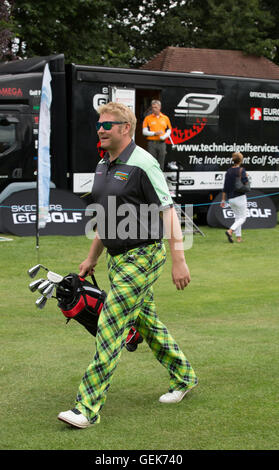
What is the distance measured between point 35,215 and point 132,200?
9989mm

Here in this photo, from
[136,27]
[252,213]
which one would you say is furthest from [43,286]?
[136,27]

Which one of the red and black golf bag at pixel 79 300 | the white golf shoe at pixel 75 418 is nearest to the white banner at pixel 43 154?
the red and black golf bag at pixel 79 300

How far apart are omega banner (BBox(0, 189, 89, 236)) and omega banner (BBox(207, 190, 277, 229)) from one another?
3.20 meters

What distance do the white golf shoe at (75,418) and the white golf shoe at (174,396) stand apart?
73 cm

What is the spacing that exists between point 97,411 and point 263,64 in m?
37.8

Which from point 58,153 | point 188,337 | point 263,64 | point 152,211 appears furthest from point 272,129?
point 263,64

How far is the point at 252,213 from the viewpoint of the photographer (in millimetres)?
16844

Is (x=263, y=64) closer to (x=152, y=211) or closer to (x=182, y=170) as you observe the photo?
(x=182, y=170)

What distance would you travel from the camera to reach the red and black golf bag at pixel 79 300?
482 centimetres

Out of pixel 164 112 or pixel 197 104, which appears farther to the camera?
pixel 197 104

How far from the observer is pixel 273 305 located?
8.46m

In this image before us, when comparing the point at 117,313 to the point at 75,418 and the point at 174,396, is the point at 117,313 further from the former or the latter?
the point at 174,396

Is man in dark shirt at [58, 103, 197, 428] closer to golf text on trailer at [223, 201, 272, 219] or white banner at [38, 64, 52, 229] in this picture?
white banner at [38, 64, 52, 229]

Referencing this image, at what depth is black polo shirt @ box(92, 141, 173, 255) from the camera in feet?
14.8
